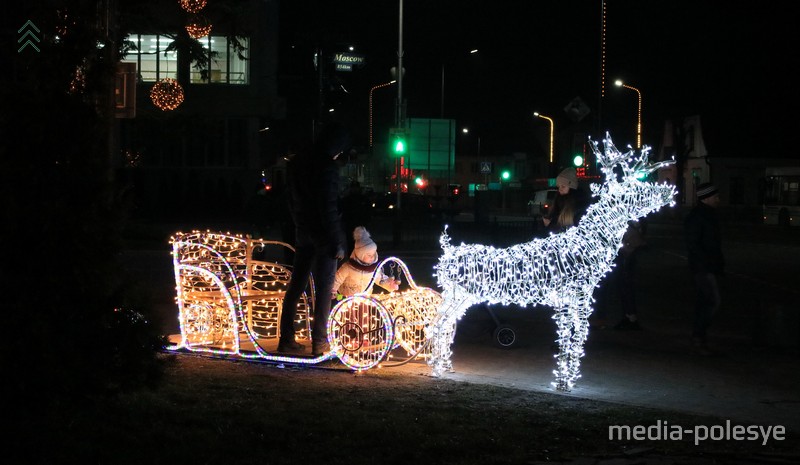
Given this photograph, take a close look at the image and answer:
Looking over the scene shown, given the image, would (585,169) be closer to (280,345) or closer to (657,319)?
(657,319)

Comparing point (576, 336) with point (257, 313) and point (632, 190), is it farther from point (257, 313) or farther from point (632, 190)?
point (257, 313)

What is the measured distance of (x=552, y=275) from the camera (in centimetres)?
837

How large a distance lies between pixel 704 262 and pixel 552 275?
2.63m

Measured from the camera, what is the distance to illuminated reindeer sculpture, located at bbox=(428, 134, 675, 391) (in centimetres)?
834

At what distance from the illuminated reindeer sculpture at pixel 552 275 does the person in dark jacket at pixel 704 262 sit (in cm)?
184

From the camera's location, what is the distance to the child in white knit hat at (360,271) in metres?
9.19

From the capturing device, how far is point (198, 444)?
5785 mm

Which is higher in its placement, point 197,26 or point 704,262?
point 197,26

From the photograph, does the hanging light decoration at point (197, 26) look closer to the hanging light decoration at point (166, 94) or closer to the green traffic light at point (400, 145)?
the hanging light decoration at point (166, 94)

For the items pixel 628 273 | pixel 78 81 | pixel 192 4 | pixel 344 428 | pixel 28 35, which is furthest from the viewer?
pixel 192 4

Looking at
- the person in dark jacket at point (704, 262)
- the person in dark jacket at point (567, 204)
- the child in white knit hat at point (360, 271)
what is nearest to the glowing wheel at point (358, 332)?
the child in white knit hat at point (360, 271)

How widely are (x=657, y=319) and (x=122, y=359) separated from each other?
9.30 metres

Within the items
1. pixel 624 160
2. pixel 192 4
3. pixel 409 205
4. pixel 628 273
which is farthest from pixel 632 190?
pixel 409 205

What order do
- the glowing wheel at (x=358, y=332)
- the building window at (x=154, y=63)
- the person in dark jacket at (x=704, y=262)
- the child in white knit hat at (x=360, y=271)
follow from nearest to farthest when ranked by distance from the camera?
the glowing wheel at (x=358, y=332) → the child in white knit hat at (x=360, y=271) → the person in dark jacket at (x=704, y=262) → the building window at (x=154, y=63)
